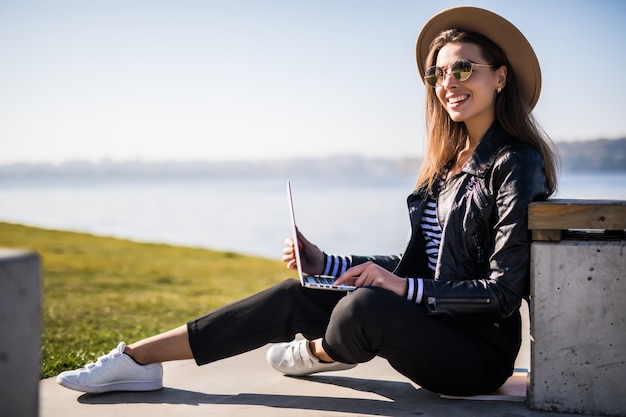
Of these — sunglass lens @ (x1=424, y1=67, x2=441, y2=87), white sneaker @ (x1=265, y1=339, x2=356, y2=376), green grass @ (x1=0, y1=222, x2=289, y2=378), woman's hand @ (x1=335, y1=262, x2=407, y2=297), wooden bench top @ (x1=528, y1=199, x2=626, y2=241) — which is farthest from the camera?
green grass @ (x1=0, y1=222, x2=289, y2=378)

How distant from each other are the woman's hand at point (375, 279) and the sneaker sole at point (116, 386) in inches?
40.4

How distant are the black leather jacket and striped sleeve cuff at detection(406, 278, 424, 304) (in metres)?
0.02

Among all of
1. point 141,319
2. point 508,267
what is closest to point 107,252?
point 141,319

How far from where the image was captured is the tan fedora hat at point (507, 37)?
3102 millimetres

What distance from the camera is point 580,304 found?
2.79 metres

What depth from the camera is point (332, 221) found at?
84.3 feet

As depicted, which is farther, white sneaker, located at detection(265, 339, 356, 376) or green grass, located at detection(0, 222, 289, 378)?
green grass, located at detection(0, 222, 289, 378)

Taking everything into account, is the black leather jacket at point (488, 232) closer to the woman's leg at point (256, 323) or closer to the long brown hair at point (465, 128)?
the long brown hair at point (465, 128)

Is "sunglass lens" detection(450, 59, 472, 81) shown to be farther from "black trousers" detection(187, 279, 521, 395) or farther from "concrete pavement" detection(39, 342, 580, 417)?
"concrete pavement" detection(39, 342, 580, 417)

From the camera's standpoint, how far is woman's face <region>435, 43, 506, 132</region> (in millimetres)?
3121

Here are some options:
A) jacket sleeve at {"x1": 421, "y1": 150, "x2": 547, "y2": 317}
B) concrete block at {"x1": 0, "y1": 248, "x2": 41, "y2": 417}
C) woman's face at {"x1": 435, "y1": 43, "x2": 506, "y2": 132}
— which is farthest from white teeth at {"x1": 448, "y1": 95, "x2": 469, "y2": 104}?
concrete block at {"x1": 0, "y1": 248, "x2": 41, "y2": 417}

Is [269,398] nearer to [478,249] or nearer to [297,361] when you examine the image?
[297,361]

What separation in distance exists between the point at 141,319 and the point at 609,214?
4.77 meters

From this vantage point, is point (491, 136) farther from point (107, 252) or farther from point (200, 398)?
point (107, 252)
